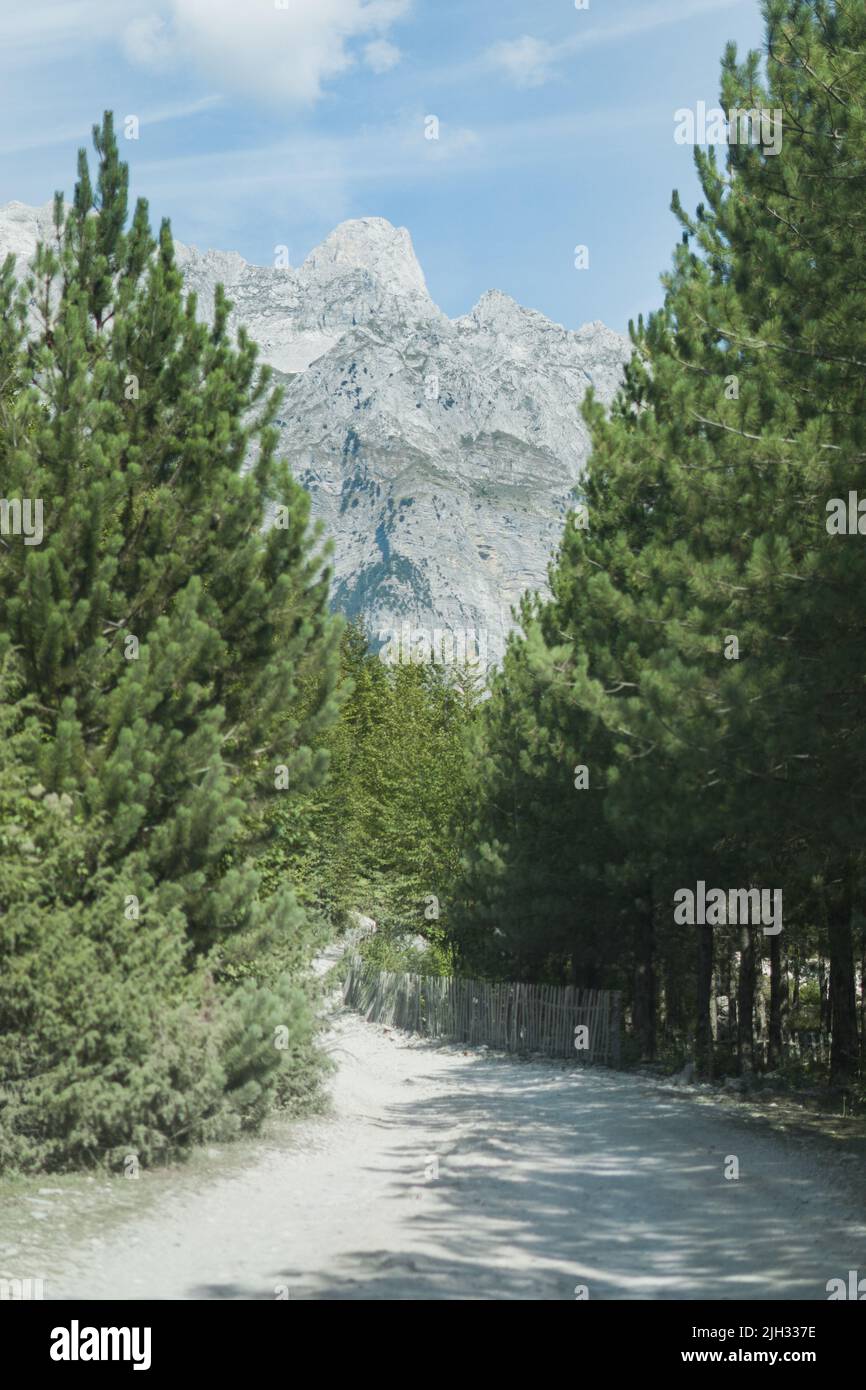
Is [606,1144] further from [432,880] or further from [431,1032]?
[432,880]

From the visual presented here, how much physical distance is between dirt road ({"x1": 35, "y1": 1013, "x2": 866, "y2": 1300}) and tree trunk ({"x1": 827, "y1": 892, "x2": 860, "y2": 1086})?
7.42ft

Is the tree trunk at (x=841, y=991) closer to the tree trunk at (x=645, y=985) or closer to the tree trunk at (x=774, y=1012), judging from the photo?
the tree trunk at (x=774, y=1012)

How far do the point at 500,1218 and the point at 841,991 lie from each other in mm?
8379

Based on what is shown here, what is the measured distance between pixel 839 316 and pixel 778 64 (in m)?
3.25

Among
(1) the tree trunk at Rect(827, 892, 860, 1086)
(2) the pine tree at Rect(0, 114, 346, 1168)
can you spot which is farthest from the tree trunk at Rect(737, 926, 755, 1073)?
(2) the pine tree at Rect(0, 114, 346, 1168)

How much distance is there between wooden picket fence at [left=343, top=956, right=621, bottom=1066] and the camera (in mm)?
24828

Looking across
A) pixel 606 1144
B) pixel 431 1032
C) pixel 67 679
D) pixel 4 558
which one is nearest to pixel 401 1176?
pixel 606 1144

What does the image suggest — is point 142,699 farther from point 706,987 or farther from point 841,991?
point 706,987

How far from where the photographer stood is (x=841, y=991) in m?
16.6

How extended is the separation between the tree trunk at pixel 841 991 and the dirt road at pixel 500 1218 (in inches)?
89.0

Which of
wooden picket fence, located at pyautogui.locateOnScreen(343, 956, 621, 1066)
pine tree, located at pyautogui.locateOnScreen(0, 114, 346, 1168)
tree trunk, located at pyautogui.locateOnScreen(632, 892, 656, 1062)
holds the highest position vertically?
pine tree, located at pyautogui.locateOnScreen(0, 114, 346, 1168)

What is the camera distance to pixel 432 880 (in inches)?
1435

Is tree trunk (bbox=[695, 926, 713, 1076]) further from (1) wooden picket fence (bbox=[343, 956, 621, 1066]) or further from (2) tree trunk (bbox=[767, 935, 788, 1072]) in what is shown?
(1) wooden picket fence (bbox=[343, 956, 621, 1066])

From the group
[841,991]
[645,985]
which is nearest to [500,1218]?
[841,991]
